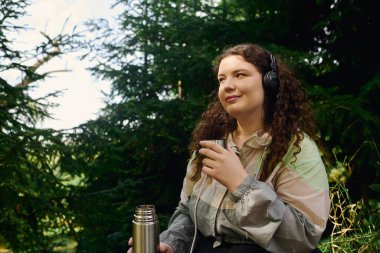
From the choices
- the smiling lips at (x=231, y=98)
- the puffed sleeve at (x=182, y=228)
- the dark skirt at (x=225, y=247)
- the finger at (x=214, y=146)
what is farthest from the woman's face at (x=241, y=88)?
the dark skirt at (x=225, y=247)

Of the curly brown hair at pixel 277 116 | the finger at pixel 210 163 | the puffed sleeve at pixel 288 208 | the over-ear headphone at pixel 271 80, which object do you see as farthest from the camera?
the over-ear headphone at pixel 271 80

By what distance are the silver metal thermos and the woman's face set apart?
0.55m

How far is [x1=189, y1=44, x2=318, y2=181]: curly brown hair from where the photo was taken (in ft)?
4.85

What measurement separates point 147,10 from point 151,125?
184 cm

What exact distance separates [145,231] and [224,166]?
0.39 metres

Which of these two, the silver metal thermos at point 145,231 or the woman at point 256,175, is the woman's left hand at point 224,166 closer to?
the woman at point 256,175

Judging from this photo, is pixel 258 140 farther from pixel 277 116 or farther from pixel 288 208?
pixel 288 208

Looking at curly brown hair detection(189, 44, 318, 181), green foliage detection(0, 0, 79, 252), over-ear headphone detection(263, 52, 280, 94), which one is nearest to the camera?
curly brown hair detection(189, 44, 318, 181)

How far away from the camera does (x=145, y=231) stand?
1402mm

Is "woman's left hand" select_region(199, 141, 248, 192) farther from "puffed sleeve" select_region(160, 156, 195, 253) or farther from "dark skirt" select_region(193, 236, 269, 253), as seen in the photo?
"puffed sleeve" select_region(160, 156, 195, 253)

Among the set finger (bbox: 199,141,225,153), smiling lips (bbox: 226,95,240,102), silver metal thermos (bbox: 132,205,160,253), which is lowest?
silver metal thermos (bbox: 132,205,160,253)

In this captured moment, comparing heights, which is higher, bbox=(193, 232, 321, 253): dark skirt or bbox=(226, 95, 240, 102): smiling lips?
bbox=(226, 95, 240, 102): smiling lips

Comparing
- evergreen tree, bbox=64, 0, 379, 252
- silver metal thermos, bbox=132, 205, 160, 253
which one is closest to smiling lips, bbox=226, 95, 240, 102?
silver metal thermos, bbox=132, 205, 160, 253

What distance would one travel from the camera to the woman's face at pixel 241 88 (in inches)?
61.1
